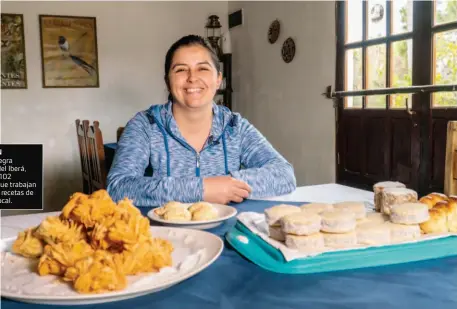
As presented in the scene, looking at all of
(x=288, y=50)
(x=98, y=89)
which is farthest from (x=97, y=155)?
(x=98, y=89)

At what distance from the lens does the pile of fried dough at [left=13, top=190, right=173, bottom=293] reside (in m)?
0.58

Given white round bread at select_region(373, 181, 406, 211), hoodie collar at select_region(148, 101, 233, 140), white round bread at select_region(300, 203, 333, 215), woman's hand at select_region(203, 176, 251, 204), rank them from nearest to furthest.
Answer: white round bread at select_region(300, 203, 333, 215), white round bread at select_region(373, 181, 406, 211), woman's hand at select_region(203, 176, 251, 204), hoodie collar at select_region(148, 101, 233, 140)

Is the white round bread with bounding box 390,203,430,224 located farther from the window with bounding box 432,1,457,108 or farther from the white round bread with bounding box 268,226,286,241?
the window with bounding box 432,1,457,108

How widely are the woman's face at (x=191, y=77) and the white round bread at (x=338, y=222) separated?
0.88 meters

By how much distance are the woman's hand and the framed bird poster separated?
3.33 meters

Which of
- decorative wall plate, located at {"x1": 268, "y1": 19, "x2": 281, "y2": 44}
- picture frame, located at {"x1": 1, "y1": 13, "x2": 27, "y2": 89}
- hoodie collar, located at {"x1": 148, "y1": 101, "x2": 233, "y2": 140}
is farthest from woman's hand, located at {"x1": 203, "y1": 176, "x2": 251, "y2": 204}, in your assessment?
picture frame, located at {"x1": 1, "y1": 13, "x2": 27, "y2": 89}

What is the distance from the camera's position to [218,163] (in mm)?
1568

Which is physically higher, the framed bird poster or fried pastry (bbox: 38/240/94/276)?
the framed bird poster

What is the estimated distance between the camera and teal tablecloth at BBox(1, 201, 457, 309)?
578 mm

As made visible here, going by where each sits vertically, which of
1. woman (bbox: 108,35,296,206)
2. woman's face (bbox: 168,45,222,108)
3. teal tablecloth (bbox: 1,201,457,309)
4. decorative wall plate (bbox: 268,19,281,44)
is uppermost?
decorative wall plate (bbox: 268,19,281,44)

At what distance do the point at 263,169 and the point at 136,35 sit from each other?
3367 mm

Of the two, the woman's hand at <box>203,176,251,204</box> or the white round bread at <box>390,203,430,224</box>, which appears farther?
the woman's hand at <box>203,176,251,204</box>

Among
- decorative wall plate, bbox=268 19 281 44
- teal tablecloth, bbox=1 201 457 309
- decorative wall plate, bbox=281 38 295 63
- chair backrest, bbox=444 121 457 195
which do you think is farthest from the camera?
decorative wall plate, bbox=268 19 281 44

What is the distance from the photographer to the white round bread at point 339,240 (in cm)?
71
